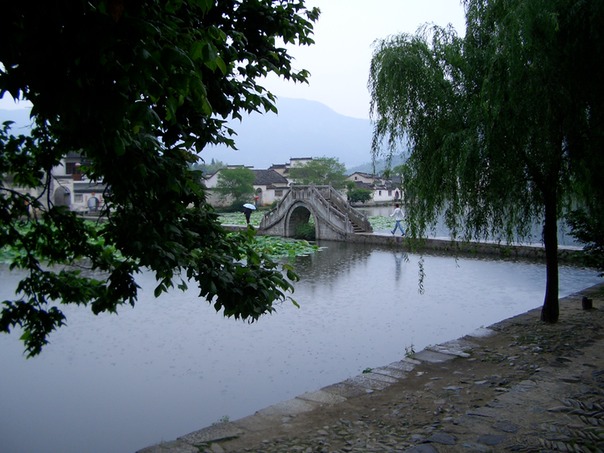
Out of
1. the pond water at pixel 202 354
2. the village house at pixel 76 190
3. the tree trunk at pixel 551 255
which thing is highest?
the village house at pixel 76 190

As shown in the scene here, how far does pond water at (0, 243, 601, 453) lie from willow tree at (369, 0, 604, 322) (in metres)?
1.55

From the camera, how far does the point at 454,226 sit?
26.7 feet

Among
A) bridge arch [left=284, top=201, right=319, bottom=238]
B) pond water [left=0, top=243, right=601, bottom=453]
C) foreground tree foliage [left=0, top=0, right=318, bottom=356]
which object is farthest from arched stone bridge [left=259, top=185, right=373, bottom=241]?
foreground tree foliage [left=0, top=0, right=318, bottom=356]

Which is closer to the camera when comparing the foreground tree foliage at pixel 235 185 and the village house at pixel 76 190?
the village house at pixel 76 190

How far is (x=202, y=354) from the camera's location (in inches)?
392

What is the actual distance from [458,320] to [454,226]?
4.66 metres

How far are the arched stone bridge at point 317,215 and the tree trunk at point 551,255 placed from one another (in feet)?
57.5

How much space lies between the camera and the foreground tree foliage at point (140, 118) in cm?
221

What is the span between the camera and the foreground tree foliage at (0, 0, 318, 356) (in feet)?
7.24

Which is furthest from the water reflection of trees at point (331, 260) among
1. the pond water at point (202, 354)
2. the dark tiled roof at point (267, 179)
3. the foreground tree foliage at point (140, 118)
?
Answer: the dark tiled roof at point (267, 179)

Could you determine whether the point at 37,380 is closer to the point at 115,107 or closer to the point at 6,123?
the point at 6,123

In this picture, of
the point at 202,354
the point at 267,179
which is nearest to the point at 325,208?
the point at 202,354

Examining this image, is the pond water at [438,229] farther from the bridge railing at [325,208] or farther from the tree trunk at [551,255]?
the tree trunk at [551,255]

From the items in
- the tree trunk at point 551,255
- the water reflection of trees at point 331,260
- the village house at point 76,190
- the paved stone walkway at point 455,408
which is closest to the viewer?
the paved stone walkway at point 455,408
